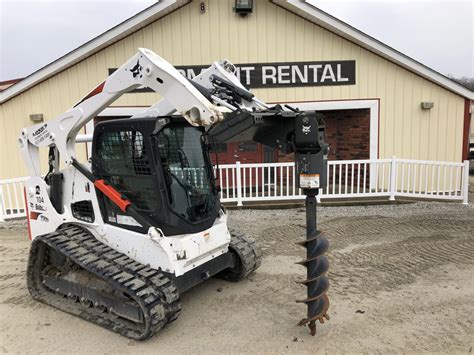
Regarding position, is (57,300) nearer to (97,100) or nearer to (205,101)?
(97,100)

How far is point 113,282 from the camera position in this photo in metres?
3.61

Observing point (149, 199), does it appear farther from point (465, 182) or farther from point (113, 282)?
point (465, 182)

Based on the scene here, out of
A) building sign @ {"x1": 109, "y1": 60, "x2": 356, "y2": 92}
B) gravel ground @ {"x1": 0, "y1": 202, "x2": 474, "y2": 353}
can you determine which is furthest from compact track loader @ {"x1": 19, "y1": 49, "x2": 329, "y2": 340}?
building sign @ {"x1": 109, "y1": 60, "x2": 356, "y2": 92}

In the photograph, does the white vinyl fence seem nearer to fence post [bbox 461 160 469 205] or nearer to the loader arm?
fence post [bbox 461 160 469 205]

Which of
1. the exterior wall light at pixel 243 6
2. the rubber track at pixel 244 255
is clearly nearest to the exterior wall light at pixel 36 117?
the exterior wall light at pixel 243 6

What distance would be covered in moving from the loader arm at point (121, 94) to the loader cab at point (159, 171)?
11.7 inches

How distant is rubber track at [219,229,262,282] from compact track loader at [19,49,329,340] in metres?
0.02

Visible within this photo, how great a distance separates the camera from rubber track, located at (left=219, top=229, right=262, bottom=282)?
4.79 meters

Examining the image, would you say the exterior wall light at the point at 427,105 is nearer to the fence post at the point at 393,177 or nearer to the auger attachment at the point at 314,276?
the fence post at the point at 393,177

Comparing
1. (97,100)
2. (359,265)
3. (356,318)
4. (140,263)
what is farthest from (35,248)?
(359,265)

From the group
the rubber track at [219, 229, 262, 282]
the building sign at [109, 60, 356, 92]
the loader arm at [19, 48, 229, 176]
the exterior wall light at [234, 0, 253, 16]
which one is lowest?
the rubber track at [219, 229, 262, 282]

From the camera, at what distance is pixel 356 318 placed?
397cm

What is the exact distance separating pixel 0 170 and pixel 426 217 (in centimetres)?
1008

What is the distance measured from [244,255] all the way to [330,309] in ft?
3.95
